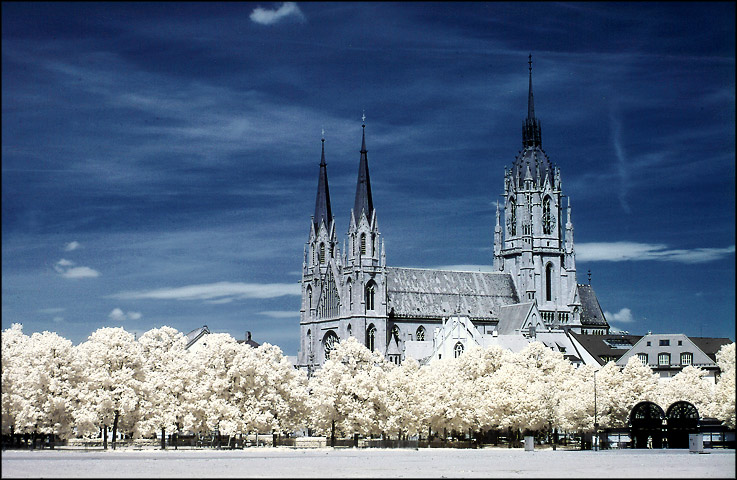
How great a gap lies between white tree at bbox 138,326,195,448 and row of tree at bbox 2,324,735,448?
15cm

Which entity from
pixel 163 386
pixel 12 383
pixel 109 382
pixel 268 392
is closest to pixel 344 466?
pixel 12 383

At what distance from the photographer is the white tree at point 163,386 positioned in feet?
375

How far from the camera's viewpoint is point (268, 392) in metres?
118

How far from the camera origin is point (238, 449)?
112625mm

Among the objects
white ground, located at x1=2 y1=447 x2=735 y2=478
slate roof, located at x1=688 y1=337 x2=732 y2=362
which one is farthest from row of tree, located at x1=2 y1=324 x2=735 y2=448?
slate roof, located at x1=688 y1=337 x2=732 y2=362

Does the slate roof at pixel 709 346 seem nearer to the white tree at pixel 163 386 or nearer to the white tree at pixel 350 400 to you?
the white tree at pixel 350 400

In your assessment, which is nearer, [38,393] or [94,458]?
[94,458]

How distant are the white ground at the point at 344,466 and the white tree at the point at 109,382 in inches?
408

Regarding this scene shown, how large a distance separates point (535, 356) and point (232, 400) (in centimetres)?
7352

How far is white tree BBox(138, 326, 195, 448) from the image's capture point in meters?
114

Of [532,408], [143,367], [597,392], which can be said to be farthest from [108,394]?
[597,392]

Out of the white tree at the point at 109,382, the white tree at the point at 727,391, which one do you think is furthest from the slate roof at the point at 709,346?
the white tree at the point at 109,382

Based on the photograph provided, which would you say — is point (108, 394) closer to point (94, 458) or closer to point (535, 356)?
point (94, 458)

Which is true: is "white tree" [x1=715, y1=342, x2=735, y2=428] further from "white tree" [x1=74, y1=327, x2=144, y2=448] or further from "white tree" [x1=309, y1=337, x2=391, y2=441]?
"white tree" [x1=74, y1=327, x2=144, y2=448]
